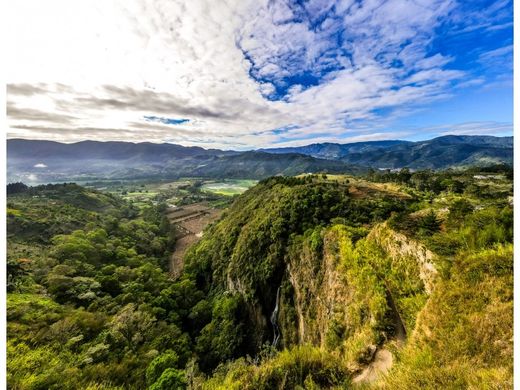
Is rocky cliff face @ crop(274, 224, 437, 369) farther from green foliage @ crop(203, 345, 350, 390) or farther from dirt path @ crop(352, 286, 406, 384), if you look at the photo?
green foliage @ crop(203, 345, 350, 390)

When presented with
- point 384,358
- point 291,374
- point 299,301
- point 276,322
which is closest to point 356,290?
point 384,358

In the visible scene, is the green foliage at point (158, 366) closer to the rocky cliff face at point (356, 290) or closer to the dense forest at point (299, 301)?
the dense forest at point (299, 301)

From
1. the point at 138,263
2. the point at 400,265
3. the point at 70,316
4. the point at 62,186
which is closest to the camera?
the point at 400,265

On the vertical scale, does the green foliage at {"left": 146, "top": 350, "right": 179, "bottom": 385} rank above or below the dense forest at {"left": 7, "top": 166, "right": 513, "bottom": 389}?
below

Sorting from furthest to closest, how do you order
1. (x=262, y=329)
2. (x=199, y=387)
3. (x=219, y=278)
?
1. (x=219, y=278)
2. (x=262, y=329)
3. (x=199, y=387)

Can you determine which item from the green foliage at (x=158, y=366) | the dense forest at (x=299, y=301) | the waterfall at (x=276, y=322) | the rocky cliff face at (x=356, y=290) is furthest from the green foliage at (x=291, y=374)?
the waterfall at (x=276, y=322)

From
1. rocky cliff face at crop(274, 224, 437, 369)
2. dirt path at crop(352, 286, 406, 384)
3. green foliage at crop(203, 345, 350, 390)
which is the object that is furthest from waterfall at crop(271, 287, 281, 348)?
A: green foliage at crop(203, 345, 350, 390)

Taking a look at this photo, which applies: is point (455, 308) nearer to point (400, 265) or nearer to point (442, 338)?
point (442, 338)

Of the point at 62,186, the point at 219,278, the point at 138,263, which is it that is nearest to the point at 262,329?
the point at 219,278
